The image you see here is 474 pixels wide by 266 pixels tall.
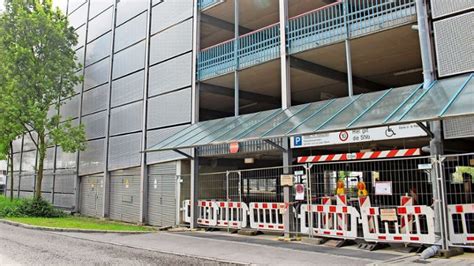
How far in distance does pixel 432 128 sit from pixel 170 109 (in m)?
11.4

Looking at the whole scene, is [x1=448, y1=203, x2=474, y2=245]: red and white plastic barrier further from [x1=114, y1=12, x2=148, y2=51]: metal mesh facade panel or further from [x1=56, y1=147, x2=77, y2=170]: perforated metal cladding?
[x1=56, y1=147, x2=77, y2=170]: perforated metal cladding

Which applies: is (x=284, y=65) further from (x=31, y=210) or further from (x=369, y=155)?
(x=31, y=210)

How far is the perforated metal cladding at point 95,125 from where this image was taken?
2252cm

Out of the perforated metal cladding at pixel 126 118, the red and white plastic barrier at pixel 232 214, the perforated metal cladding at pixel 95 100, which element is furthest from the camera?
the perforated metal cladding at pixel 95 100

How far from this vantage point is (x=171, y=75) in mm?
18000

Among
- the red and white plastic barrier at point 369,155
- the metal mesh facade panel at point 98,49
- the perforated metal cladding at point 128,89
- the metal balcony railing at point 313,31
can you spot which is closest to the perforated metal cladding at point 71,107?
the metal mesh facade panel at point 98,49

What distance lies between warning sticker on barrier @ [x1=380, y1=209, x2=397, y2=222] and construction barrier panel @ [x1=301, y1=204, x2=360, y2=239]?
2.69 ft

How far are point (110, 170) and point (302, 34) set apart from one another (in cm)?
1319

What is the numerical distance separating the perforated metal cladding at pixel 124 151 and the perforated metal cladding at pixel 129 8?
22.1 feet

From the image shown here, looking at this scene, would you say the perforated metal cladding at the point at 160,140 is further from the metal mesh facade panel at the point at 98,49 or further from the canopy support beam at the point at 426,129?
the canopy support beam at the point at 426,129

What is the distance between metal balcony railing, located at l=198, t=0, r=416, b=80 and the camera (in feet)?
37.3

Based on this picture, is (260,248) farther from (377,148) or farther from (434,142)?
(377,148)

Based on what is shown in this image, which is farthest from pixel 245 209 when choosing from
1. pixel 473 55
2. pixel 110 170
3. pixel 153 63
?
pixel 110 170

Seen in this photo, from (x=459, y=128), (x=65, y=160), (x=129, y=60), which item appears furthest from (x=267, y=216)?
(x=65, y=160)
